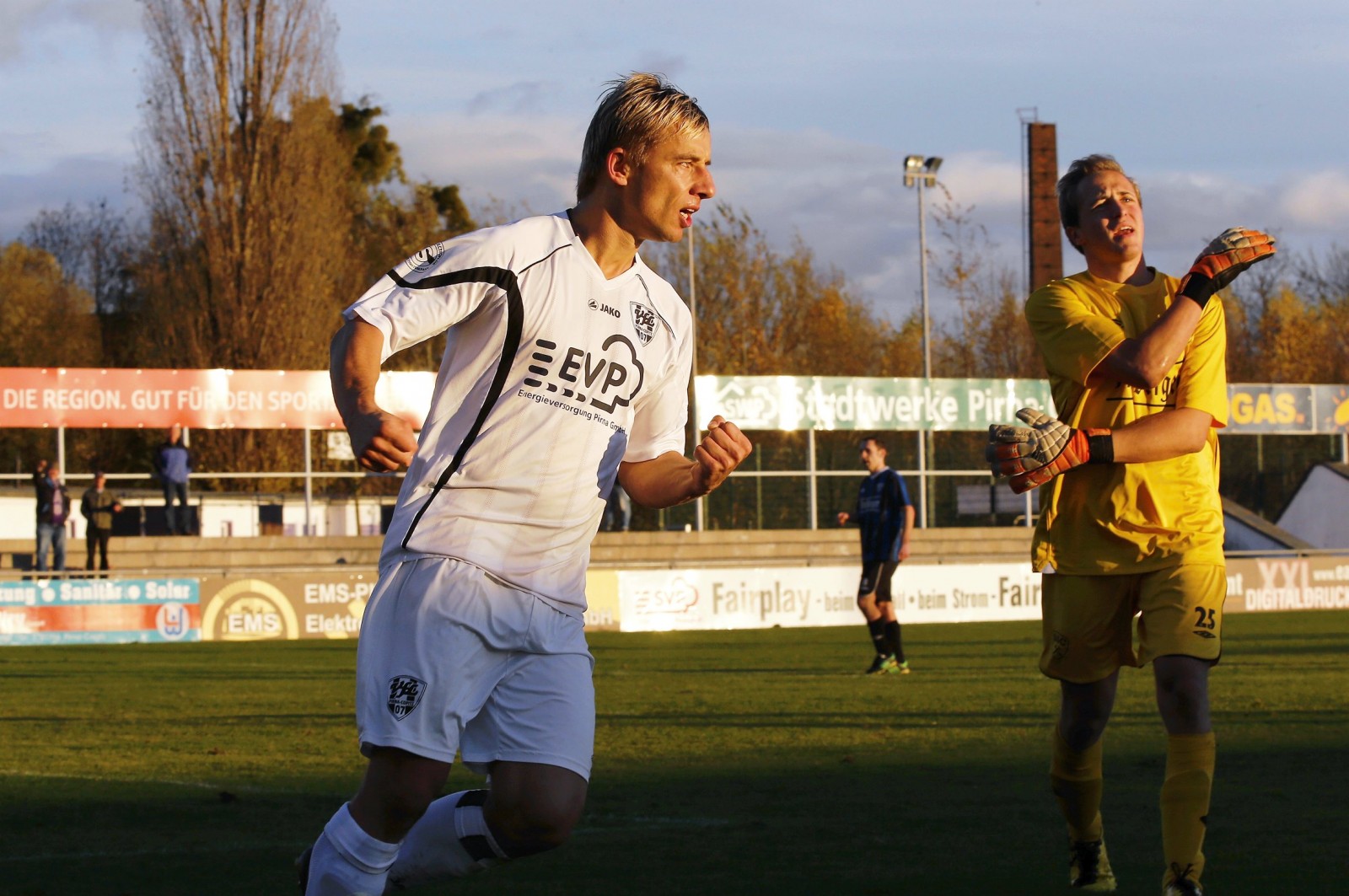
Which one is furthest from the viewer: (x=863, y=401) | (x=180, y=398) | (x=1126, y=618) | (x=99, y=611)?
(x=863, y=401)

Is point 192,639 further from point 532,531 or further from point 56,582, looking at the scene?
point 532,531

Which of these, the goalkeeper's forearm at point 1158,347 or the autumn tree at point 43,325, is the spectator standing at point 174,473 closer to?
the autumn tree at point 43,325

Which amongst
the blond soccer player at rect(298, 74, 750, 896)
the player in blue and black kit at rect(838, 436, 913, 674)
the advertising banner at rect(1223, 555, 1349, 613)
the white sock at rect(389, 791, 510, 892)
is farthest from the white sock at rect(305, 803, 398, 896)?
the advertising banner at rect(1223, 555, 1349, 613)

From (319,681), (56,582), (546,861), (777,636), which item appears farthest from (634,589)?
(546,861)

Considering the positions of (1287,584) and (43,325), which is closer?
(1287,584)

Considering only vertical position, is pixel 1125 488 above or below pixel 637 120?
below

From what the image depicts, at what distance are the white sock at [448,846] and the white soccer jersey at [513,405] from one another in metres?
0.59

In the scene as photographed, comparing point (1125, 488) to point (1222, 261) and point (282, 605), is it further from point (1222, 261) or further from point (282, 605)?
point (282, 605)

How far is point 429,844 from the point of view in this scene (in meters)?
4.38

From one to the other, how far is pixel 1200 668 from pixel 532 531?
2309mm

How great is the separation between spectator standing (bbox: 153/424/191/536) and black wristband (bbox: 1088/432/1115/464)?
2647 cm

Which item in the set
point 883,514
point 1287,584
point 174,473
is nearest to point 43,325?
point 174,473

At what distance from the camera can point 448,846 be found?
171 inches

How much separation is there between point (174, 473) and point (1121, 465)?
87.1 ft
